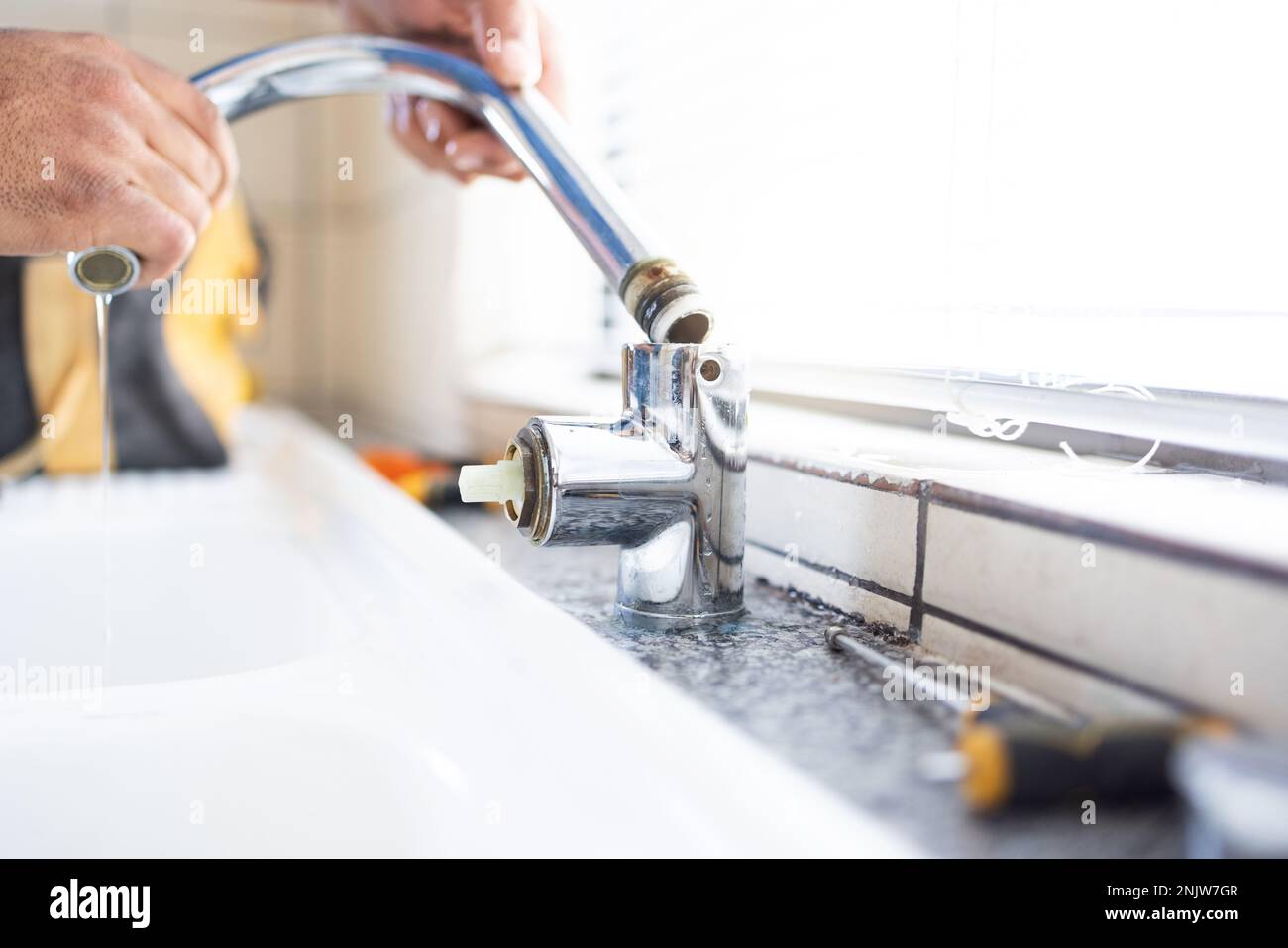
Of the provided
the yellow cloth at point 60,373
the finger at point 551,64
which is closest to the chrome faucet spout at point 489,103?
the finger at point 551,64

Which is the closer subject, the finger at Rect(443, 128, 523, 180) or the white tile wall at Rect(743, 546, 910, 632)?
the white tile wall at Rect(743, 546, 910, 632)

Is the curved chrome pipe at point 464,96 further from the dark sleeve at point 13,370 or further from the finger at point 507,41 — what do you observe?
the dark sleeve at point 13,370

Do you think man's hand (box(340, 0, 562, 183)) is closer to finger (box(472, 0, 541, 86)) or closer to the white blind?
finger (box(472, 0, 541, 86))

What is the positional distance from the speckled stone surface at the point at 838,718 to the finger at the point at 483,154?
0.88ft

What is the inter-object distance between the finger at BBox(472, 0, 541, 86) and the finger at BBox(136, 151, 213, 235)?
0.17 meters

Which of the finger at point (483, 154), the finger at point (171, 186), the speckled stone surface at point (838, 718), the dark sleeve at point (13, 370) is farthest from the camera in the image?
the dark sleeve at point (13, 370)

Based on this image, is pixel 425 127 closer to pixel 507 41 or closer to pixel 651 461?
pixel 507 41

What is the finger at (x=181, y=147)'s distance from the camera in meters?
0.57

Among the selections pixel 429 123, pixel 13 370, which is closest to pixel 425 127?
pixel 429 123

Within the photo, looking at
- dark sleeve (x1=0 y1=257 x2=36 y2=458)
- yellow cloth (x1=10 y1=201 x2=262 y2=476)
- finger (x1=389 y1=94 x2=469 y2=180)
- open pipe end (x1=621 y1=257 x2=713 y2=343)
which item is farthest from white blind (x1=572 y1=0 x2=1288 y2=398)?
dark sleeve (x1=0 y1=257 x2=36 y2=458)

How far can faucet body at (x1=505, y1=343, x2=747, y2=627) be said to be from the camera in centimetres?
47

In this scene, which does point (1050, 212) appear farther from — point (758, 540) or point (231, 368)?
point (231, 368)

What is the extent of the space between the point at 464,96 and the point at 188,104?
0.46ft
